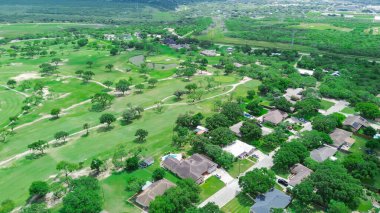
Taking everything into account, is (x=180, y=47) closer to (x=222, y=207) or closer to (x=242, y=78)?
(x=242, y=78)

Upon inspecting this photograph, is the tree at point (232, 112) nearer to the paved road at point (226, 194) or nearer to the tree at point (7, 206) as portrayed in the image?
the paved road at point (226, 194)

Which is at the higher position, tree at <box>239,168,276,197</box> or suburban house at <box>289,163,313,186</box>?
tree at <box>239,168,276,197</box>

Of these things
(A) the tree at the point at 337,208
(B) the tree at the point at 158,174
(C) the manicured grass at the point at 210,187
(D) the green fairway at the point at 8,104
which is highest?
(A) the tree at the point at 337,208

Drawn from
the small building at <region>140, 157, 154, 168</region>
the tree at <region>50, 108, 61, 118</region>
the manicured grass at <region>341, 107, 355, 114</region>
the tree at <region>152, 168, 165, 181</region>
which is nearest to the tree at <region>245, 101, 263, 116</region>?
the manicured grass at <region>341, 107, 355, 114</region>

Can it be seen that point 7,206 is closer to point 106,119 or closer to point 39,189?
point 39,189

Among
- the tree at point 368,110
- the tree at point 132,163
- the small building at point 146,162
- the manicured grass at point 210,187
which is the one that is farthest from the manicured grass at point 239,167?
the tree at point 368,110

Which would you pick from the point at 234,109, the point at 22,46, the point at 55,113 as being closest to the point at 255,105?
the point at 234,109

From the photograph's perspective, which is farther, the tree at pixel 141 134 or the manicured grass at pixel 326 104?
the manicured grass at pixel 326 104

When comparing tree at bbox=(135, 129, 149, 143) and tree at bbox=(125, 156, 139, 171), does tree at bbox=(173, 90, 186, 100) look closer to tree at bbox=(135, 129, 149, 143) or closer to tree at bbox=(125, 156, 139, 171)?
tree at bbox=(135, 129, 149, 143)
